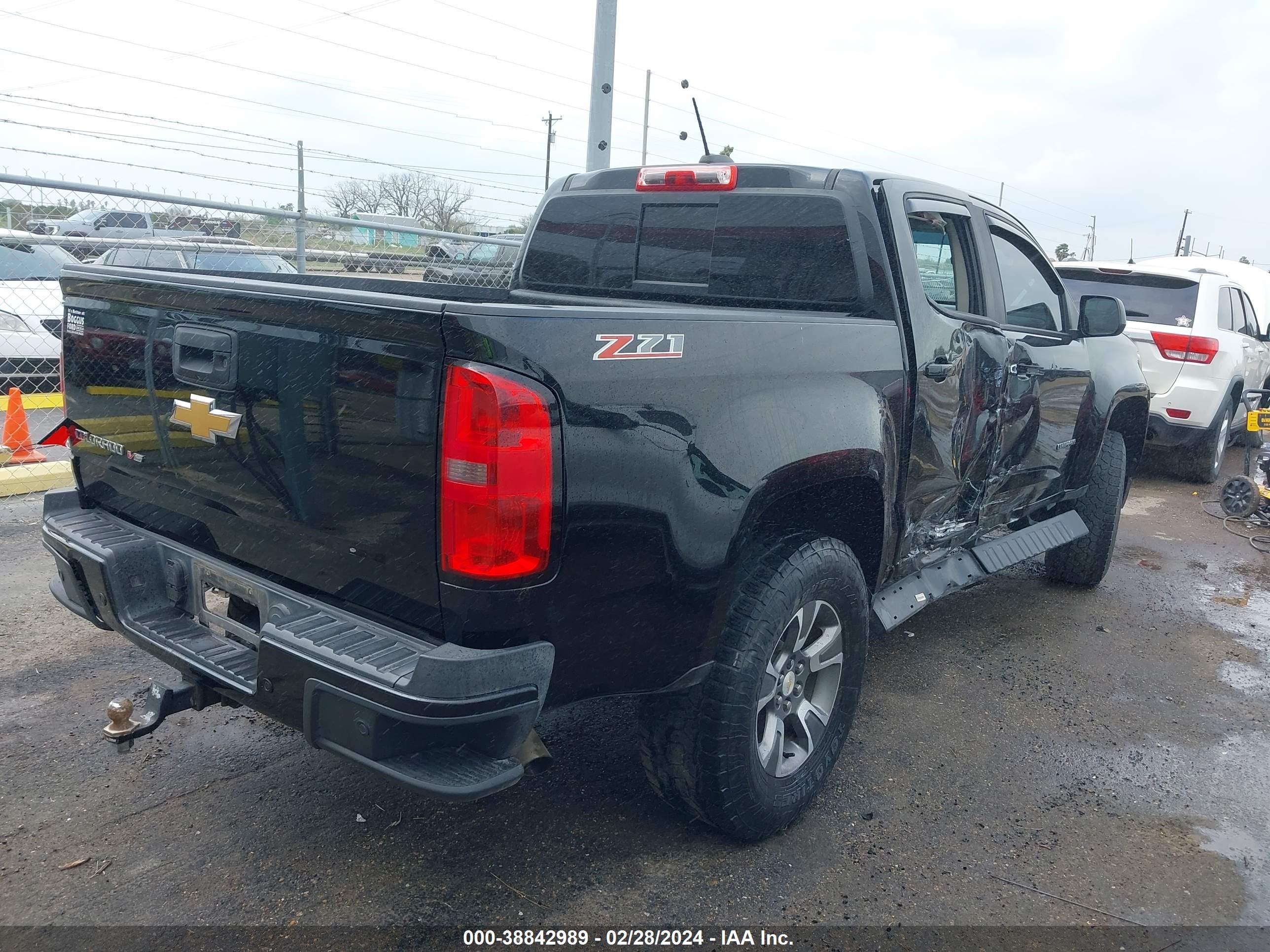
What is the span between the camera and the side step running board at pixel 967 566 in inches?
144

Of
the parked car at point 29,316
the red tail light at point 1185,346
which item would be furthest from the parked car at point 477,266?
the red tail light at point 1185,346

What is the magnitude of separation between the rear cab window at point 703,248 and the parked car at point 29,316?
249 inches

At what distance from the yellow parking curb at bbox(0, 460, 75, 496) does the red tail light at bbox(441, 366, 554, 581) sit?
4831 millimetres

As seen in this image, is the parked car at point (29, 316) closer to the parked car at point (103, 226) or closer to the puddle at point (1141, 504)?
the parked car at point (103, 226)

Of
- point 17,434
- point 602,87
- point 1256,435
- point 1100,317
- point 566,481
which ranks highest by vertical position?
point 602,87

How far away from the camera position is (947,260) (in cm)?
393

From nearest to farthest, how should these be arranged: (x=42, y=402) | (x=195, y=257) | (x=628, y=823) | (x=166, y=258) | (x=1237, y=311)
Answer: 1. (x=628, y=823)
2. (x=195, y=257)
3. (x=42, y=402)
4. (x=166, y=258)
5. (x=1237, y=311)

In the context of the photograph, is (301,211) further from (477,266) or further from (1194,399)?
(1194,399)

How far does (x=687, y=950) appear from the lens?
8.17 ft

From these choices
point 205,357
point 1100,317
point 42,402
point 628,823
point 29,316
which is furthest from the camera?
point 29,316

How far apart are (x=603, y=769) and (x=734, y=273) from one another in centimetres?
179

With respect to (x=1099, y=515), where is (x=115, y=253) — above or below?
above

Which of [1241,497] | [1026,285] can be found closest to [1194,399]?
[1241,497]

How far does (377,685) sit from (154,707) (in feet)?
3.08
